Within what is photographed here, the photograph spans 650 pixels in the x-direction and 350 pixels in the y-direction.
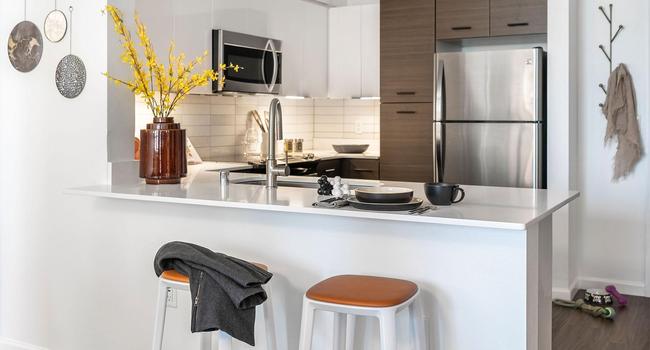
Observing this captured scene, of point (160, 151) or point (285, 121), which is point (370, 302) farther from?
point (285, 121)

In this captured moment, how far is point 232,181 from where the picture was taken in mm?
3838

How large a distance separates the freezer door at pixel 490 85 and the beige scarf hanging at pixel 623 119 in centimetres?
48

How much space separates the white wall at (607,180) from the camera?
4832mm

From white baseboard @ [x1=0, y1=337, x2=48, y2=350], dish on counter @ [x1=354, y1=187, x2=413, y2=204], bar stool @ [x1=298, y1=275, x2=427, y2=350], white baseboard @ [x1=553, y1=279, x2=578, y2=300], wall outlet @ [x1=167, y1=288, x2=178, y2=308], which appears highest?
dish on counter @ [x1=354, y1=187, x2=413, y2=204]

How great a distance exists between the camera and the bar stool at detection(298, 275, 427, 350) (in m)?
2.27

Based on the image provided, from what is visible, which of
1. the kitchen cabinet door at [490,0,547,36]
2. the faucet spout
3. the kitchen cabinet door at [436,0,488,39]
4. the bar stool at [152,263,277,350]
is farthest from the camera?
the kitchen cabinet door at [436,0,488,39]

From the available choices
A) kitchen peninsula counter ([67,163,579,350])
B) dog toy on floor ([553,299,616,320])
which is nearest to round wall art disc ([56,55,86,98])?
kitchen peninsula counter ([67,163,579,350])

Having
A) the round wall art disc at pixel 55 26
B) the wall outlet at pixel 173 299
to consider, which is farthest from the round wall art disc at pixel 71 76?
the wall outlet at pixel 173 299

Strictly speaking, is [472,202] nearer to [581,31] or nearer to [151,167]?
[151,167]

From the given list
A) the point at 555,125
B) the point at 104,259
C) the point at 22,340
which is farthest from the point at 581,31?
the point at 22,340

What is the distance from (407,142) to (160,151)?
266cm

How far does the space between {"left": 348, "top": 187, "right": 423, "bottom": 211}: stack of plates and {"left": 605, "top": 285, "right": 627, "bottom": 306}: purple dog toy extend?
2.61 m

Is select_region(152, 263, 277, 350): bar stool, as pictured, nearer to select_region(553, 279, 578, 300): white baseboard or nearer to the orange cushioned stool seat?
the orange cushioned stool seat

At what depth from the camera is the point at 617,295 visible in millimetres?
4672
